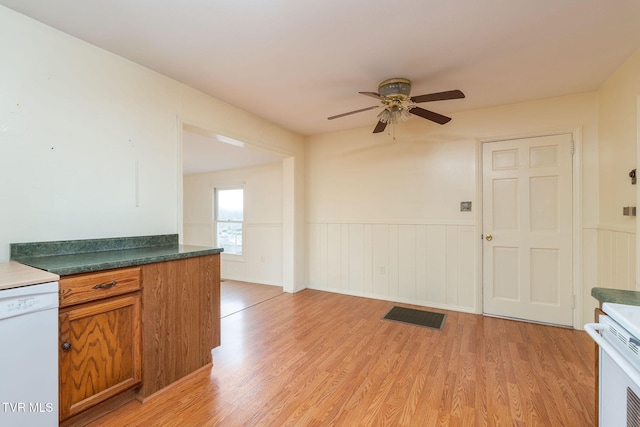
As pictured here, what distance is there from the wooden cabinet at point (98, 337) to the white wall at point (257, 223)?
3.33 metres

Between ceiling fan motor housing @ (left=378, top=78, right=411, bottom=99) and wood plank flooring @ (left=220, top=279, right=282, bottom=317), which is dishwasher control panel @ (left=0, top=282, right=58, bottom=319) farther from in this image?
ceiling fan motor housing @ (left=378, top=78, right=411, bottom=99)

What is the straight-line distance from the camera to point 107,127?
212cm

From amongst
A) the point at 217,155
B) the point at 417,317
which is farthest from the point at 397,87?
the point at 217,155

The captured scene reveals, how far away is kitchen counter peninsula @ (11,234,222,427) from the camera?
147cm

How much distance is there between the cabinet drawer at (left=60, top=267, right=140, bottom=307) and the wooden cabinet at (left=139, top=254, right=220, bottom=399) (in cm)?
8

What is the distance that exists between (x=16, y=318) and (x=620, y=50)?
397 cm

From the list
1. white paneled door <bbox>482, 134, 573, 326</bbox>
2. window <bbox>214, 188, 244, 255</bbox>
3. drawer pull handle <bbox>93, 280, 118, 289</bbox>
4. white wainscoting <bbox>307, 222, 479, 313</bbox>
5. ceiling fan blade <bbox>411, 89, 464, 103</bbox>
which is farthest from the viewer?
window <bbox>214, 188, 244, 255</bbox>

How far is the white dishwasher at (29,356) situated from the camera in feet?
3.80

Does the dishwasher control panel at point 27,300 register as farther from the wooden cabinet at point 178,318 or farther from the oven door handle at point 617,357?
the oven door handle at point 617,357

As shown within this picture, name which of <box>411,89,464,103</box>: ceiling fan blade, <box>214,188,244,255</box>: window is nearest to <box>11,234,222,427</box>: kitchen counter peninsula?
<box>411,89,464,103</box>: ceiling fan blade

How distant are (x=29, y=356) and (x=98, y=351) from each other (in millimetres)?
372

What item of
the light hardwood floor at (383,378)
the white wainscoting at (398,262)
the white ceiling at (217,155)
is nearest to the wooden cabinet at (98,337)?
the light hardwood floor at (383,378)

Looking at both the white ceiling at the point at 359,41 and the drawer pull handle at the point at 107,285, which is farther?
the white ceiling at the point at 359,41

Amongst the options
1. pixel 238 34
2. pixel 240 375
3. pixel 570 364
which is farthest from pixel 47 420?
pixel 570 364
